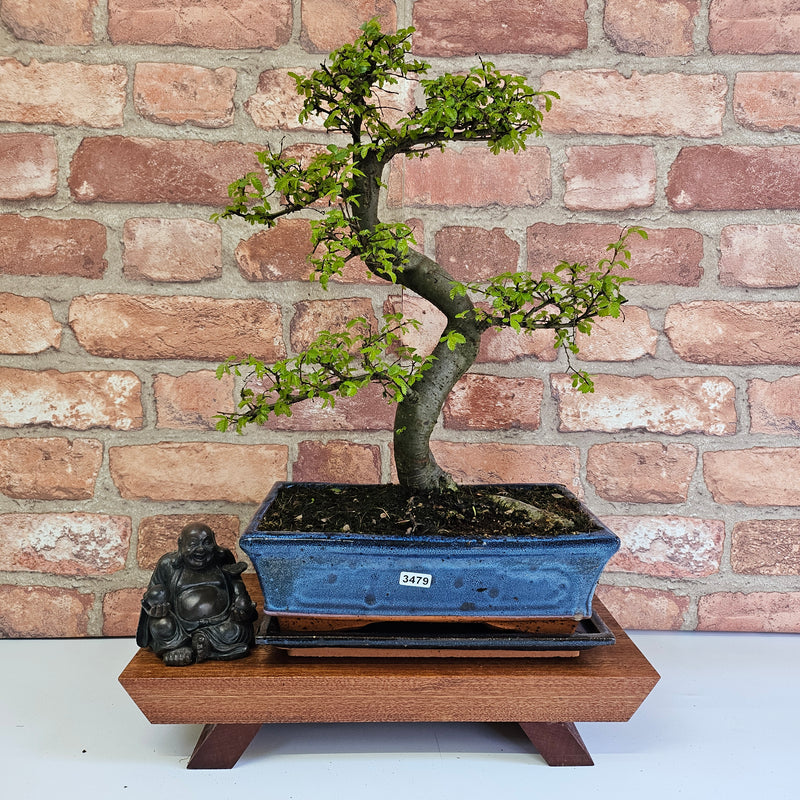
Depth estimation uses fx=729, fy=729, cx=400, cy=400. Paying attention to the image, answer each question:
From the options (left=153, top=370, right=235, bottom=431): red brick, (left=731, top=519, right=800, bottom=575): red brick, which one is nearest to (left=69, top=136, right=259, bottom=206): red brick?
(left=153, top=370, right=235, bottom=431): red brick

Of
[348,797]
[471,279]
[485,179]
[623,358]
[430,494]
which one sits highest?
[485,179]

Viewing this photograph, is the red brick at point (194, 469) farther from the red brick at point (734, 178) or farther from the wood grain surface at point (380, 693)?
the red brick at point (734, 178)

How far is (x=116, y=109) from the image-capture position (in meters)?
1.11

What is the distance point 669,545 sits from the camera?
1195mm

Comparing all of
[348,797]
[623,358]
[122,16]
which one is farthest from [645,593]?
[122,16]

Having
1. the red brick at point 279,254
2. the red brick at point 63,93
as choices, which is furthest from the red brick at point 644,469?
the red brick at point 63,93

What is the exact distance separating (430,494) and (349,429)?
0.27 meters

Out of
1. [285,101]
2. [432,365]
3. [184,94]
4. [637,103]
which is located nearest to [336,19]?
[285,101]

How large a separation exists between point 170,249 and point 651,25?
0.82 meters

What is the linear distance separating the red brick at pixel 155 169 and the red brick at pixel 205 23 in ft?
0.50

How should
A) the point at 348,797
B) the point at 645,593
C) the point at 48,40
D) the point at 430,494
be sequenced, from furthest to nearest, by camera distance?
the point at 645,593, the point at 48,40, the point at 430,494, the point at 348,797

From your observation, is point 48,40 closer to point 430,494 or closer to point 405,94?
point 405,94

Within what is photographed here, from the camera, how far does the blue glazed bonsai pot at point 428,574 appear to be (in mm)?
820

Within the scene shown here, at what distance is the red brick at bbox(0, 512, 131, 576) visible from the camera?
1.17 metres
